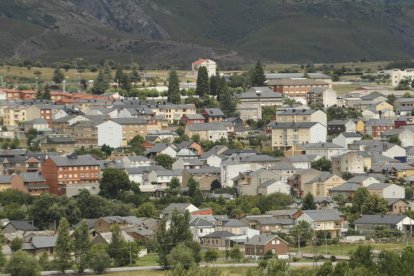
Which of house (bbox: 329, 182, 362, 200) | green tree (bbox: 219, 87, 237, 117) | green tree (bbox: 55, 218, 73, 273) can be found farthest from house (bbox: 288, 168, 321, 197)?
green tree (bbox: 55, 218, 73, 273)

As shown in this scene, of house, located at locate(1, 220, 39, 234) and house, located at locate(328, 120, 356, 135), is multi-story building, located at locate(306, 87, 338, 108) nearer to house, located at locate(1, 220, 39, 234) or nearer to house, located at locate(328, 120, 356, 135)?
house, located at locate(328, 120, 356, 135)

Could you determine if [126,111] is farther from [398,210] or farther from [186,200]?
[398,210]

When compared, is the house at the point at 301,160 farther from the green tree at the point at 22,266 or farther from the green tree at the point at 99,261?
the green tree at the point at 22,266

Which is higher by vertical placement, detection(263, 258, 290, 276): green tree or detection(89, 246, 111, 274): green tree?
detection(263, 258, 290, 276): green tree

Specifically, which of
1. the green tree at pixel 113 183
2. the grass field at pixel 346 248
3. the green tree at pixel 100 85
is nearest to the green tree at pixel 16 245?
the green tree at pixel 113 183

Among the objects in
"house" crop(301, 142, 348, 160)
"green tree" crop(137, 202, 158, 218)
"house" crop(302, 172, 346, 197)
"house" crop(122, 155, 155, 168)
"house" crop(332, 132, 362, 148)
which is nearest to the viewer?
"green tree" crop(137, 202, 158, 218)

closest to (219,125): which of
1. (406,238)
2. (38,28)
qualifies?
(406,238)
